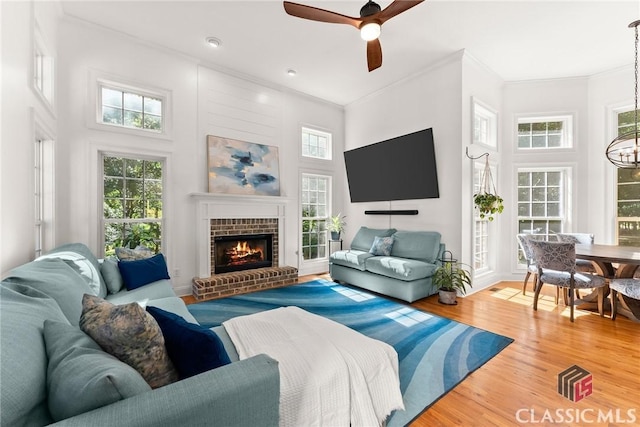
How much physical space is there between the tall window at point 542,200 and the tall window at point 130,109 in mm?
5920

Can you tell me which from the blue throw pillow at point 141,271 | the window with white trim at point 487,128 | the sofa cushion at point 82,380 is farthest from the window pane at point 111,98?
the window with white trim at point 487,128

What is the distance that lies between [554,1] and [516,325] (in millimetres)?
3511

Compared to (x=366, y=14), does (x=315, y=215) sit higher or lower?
lower

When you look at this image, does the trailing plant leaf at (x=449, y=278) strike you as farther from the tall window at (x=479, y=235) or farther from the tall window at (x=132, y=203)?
the tall window at (x=132, y=203)

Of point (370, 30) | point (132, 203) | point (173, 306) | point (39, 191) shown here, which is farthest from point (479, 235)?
point (39, 191)

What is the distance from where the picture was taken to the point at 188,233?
13.0 ft

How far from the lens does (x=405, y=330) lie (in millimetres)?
2777

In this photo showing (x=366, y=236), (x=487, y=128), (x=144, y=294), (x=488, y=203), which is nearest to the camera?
(x=144, y=294)

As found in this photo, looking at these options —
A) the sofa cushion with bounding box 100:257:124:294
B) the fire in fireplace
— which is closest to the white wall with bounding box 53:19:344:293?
the fire in fireplace

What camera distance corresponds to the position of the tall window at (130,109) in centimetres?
347

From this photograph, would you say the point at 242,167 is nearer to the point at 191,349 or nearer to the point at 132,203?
the point at 132,203

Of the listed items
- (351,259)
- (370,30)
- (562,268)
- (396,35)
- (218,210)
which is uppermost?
(396,35)

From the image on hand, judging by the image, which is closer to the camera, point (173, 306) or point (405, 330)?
point (173, 306)

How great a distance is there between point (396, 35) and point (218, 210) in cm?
348
